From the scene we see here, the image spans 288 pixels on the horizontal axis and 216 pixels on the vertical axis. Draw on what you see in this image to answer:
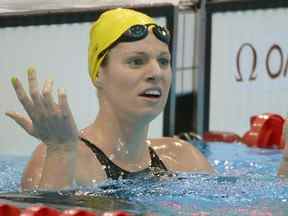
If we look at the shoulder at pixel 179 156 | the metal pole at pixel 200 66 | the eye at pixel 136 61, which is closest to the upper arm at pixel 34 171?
the eye at pixel 136 61

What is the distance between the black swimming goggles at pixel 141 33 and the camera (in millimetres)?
2994

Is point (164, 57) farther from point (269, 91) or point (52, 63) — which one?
point (269, 91)

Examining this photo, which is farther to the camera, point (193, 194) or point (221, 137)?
point (221, 137)

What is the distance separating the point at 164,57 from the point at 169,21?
7.95 feet

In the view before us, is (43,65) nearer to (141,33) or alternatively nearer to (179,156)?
(179,156)

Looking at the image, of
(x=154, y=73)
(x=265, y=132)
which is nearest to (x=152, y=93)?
(x=154, y=73)

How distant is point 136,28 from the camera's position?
3025 millimetres

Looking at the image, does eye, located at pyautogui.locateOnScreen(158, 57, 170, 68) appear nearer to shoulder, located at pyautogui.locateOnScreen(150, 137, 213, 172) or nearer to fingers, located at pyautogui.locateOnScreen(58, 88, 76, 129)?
shoulder, located at pyautogui.locateOnScreen(150, 137, 213, 172)

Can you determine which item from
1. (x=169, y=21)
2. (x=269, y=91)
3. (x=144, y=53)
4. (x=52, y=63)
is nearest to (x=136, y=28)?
(x=144, y=53)

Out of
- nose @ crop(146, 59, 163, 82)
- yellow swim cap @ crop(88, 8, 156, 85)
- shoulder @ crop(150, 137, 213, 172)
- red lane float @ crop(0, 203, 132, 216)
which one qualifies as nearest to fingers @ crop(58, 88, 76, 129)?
red lane float @ crop(0, 203, 132, 216)

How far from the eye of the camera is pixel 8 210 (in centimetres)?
219

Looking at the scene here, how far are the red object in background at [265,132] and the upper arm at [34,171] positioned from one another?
2204 mm

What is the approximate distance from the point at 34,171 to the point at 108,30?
0.52 m

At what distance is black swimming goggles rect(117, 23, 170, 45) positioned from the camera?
2994mm
